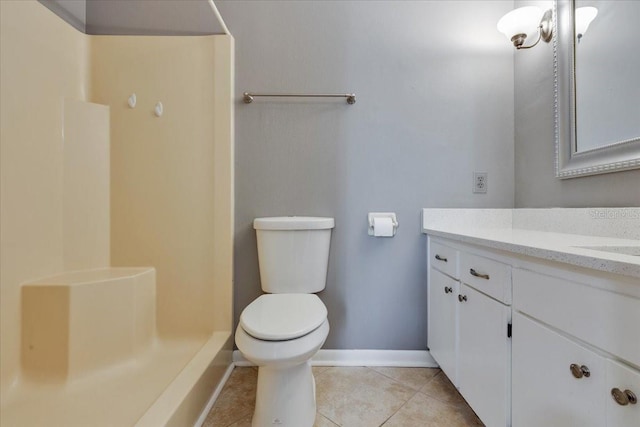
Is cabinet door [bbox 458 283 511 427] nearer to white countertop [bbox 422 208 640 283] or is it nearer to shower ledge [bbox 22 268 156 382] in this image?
white countertop [bbox 422 208 640 283]

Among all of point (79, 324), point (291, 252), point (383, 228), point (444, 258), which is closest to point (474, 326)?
point (444, 258)

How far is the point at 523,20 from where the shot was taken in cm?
125

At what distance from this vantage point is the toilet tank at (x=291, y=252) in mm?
1291

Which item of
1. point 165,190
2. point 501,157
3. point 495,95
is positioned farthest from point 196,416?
point 495,95

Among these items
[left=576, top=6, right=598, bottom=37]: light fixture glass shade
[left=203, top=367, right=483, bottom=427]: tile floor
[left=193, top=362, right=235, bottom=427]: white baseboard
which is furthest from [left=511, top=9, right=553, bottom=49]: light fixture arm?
[left=193, top=362, right=235, bottom=427]: white baseboard

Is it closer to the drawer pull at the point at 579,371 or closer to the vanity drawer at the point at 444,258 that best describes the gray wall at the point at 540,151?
the vanity drawer at the point at 444,258

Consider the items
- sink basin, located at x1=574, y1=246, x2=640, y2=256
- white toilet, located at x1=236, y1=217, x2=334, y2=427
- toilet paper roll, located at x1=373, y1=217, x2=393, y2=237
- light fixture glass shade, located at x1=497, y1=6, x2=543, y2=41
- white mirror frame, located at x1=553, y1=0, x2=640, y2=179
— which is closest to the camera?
sink basin, located at x1=574, y1=246, x2=640, y2=256

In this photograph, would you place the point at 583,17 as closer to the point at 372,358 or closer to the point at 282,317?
the point at 282,317

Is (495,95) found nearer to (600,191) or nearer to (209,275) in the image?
(600,191)

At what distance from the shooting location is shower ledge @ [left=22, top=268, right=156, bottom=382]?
1103mm

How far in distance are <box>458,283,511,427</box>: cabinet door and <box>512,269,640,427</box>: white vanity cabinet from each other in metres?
0.04

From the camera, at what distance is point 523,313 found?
0.76 metres

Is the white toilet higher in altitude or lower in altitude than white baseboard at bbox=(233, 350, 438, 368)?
higher

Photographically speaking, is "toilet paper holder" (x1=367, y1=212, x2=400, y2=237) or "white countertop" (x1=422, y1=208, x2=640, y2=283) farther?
"toilet paper holder" (x1=367, y1=212, x2=400, y2=237)
